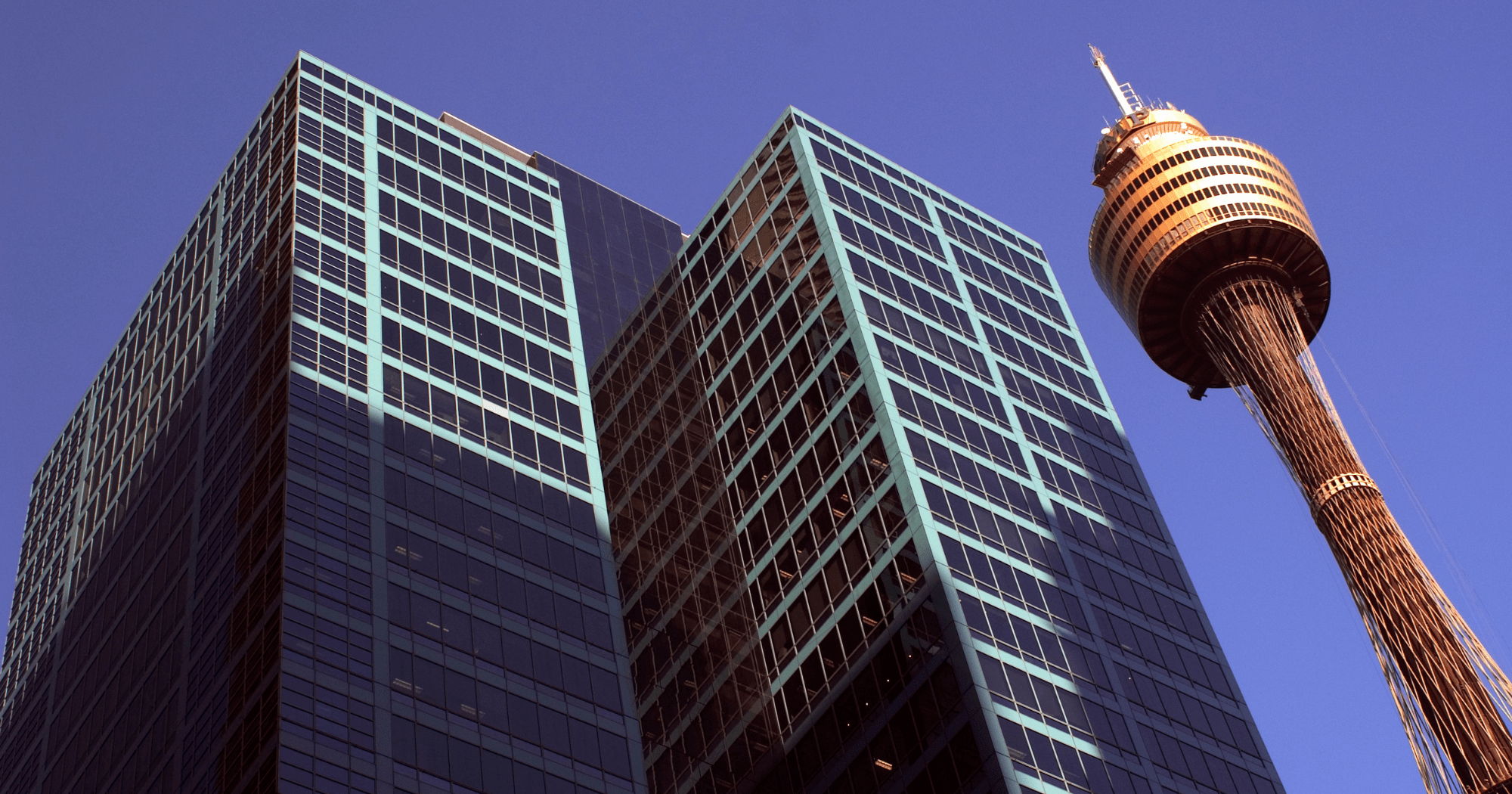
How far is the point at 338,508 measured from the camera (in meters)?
68.6

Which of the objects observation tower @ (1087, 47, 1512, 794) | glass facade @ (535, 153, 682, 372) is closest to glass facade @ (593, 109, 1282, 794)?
glass facade @ (535, 153, 682, 372)

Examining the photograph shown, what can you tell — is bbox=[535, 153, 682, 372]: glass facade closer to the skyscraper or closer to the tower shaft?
the skyscraper

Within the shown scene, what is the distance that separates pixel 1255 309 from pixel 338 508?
83615 millimetres

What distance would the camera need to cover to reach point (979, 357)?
93938 millimetres

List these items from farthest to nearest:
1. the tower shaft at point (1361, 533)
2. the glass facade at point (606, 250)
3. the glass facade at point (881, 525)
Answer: the tower shaft at point (1361, 533) → the glass facade at point (606, 250) → the glass facade at point (881, 525)

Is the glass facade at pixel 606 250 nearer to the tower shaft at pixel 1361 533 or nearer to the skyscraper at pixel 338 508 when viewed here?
the skyscraper at pixel 338 508

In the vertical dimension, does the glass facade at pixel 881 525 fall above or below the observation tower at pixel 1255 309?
below

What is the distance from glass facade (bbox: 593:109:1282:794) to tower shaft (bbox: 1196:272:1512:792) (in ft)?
93.7

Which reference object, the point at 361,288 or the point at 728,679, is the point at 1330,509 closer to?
the point at 728,679

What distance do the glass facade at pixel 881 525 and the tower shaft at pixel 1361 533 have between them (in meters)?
28.6

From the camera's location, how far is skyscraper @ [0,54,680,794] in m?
62.6

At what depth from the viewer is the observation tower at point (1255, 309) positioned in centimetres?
11588

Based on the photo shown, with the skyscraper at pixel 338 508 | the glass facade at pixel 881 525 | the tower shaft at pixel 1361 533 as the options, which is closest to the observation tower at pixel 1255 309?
the tower shaft at pixel 1361 533

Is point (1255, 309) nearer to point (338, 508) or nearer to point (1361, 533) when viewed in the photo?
point (1361, 533)
